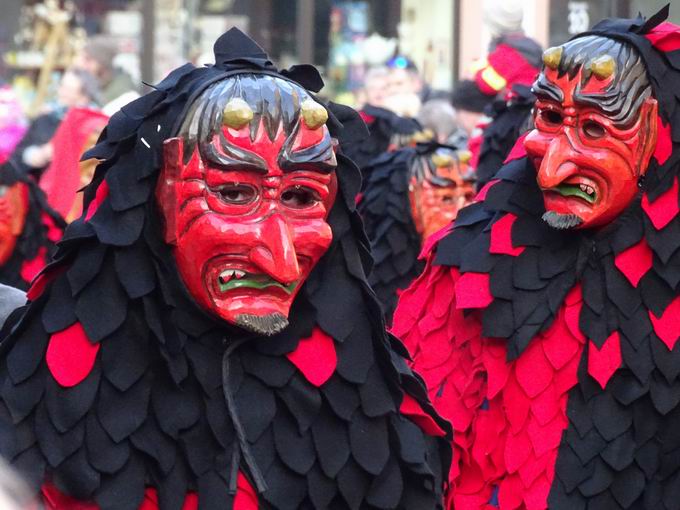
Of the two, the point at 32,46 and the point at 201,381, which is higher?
the point at 201,381

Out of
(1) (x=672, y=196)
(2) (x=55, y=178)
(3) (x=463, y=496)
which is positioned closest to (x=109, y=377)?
(3) (x=463, y=496)

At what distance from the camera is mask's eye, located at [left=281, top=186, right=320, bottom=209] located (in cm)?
393

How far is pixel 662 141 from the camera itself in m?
5.12

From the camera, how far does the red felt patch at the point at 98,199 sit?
13.0ft

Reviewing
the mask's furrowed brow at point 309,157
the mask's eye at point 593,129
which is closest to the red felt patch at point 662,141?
the mask's eye at point 593,129

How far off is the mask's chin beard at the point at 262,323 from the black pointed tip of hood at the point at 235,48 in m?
0.63

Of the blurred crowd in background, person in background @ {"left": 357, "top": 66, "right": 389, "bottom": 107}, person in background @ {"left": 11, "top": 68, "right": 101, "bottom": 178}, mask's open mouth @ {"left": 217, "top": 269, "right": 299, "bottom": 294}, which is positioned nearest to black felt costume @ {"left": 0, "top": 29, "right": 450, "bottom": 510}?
mask's open mouth @ {"left": 217, "top": 269, "right": 299, "bottom": 294}

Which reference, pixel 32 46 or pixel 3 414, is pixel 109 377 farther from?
pixel 32 46

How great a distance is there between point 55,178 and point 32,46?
638 centimetres

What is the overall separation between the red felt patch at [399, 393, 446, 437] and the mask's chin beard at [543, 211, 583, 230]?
3.57 feet

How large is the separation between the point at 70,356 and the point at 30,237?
3.53 metres

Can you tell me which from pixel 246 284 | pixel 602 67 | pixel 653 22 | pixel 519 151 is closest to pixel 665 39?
pixel 653 22

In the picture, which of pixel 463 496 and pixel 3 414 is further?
pixel 463 496

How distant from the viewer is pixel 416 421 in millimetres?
4137
